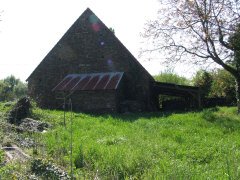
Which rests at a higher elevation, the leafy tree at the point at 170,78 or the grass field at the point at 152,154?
the leafy tree at the point at 170,78

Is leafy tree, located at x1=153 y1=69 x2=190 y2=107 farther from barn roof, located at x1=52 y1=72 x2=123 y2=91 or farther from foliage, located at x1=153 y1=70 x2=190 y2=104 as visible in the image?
barn roof, located at x1=52 y1=72 x2=123 y2=91

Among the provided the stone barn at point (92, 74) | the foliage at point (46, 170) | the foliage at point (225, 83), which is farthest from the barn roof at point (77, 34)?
the foliage at point (46, 170)

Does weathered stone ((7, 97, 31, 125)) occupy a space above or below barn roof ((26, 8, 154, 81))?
below

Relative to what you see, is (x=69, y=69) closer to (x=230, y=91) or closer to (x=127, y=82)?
(x=127, y=82)

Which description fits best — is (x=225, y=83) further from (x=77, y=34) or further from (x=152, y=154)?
(x=152, y=154)

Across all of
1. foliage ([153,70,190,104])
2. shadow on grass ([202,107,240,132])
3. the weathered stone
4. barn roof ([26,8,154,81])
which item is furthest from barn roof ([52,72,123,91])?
foliage ([153,70,190,104])

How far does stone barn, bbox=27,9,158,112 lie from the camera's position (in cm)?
2433

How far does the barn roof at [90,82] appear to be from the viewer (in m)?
24.0

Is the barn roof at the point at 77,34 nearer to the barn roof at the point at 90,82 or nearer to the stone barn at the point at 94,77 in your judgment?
the stone barn at the point at 94,77

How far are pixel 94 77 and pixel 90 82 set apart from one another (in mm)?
1136

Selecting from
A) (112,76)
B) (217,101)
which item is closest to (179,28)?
(112,76)

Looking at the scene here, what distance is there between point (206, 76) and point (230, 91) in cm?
905

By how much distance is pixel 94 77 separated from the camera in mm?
26359

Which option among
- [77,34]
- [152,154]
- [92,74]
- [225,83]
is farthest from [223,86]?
[152,154]
